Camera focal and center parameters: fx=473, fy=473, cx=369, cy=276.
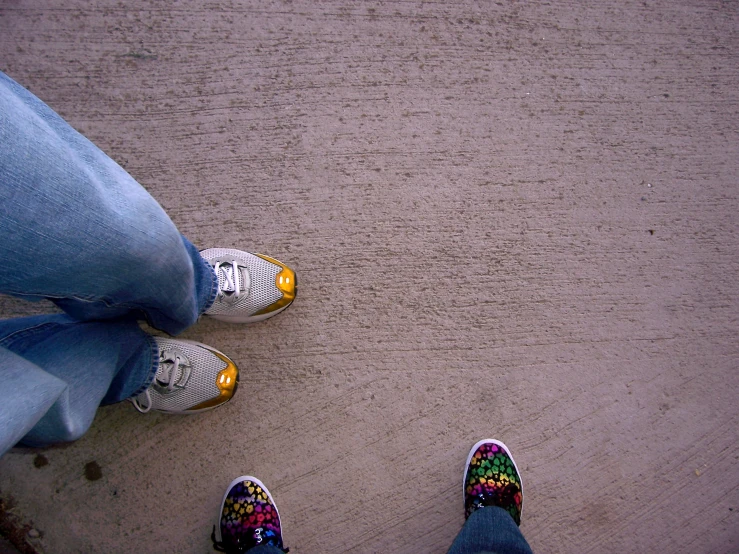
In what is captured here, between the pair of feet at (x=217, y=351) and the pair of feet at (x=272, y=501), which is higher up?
the pair of feet at (x=217, y=351)

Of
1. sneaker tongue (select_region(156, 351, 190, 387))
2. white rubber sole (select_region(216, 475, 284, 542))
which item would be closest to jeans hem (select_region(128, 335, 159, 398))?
sneaker tongue (select_region(156, 351, 190, 387))

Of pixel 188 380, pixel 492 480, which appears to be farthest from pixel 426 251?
pixel 188 380

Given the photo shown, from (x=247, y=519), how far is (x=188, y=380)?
1.74 ft

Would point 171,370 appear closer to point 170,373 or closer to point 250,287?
point 170,373

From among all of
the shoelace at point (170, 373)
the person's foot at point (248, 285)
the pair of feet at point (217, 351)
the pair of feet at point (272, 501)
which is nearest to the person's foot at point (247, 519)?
the pair of feet at point (272, 501)

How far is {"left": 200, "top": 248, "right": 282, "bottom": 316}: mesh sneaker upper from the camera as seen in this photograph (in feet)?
5.57

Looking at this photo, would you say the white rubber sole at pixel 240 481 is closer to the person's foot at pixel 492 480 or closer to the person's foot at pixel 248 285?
the person's foot at pixel 248 285

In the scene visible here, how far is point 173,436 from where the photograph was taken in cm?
175

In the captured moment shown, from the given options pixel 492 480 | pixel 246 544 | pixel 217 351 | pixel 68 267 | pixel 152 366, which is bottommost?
pixel 246 544

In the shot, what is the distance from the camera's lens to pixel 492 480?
1667mm

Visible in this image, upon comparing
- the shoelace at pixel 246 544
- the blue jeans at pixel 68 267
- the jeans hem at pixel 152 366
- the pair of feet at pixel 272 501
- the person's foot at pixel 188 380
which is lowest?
the shoelace at pixel 246 544

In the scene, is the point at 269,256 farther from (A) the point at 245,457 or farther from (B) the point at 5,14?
(B) the point at 5,14

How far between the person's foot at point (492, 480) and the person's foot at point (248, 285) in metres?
0.91

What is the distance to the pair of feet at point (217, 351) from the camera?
5.36 ft
